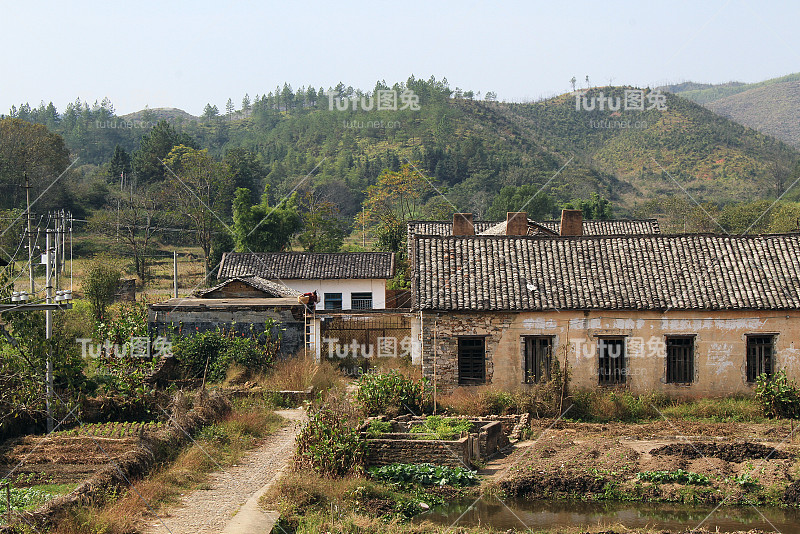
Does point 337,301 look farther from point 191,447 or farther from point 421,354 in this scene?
point 191,447

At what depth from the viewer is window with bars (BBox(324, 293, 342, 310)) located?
115 ft

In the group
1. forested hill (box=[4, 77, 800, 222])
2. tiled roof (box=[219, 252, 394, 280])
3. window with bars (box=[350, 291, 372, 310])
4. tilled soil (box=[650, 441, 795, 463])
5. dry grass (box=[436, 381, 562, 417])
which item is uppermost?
forested hill (box=[4, 77, 800, 222])

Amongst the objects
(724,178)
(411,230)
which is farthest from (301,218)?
(724,178)

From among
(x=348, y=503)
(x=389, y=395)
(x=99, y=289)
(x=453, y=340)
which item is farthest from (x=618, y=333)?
(x=99, y=289)

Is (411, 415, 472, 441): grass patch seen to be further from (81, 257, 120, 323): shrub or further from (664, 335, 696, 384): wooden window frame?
(81, 257, 120, 323): shrub

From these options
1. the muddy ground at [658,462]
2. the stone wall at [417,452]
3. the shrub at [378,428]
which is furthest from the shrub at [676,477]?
the shrub at [378,428]

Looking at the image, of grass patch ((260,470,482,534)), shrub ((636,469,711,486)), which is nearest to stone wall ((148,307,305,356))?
grass patch ((260,470,482,534))

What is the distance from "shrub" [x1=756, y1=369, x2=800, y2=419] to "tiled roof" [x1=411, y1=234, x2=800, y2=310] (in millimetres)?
1825

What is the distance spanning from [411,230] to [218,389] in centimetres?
1972

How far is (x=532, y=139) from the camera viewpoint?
9381 cm

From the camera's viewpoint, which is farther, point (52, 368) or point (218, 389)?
point (218, 389)

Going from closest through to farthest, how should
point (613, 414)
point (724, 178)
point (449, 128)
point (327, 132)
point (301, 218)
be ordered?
1. point (613, 414)
2. point (301, 218)
3. point (724, 178)
4. point (449, 128)
5. point (327, 132)

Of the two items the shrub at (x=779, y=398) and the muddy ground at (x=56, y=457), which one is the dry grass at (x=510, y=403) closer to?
the shrub at (x=779, y=398)

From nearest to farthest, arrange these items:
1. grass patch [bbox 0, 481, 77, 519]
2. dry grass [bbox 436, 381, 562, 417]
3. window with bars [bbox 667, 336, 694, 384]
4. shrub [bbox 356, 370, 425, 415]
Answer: grass patch [bbox 0, 481, 77, 519]
shrub [bbox 356, 370, 425, 415]
dry grass [bbox 436, 381, 562, 417]
window with bars [bbox 667, 336, 694, 384]
